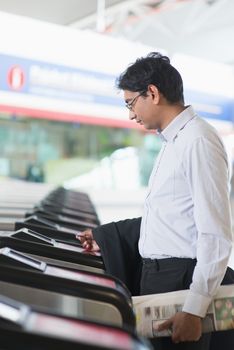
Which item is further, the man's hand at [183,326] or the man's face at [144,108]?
the man's face at [144,108]

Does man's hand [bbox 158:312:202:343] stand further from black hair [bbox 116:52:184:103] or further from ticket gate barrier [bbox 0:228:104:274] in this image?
black hair [bbox 116:52:184:103]

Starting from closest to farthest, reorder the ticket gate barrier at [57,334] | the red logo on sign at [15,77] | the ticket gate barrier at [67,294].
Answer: the ticket gate barrier at [57,334], the ticket gate barrier at [67,294], the red logo on sign at [15,77]

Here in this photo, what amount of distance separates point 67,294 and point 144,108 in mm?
689

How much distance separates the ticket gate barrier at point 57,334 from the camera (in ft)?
2.58

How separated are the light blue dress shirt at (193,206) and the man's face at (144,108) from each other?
0.19 feet

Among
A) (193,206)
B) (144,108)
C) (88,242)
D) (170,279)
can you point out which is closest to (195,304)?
(170,279)

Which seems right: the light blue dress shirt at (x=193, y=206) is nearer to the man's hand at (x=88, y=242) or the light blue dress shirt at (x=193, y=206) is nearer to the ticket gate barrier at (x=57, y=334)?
the man's hand at (x=88, y=242)

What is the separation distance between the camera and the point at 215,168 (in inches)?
57.0

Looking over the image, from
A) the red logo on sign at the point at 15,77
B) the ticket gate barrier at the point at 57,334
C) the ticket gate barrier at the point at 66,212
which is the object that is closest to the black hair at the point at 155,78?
the ticket gate barrier at the point at 57,334

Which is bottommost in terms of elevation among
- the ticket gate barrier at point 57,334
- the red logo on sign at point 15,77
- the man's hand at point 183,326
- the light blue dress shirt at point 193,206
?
the man's hand at point 183,326

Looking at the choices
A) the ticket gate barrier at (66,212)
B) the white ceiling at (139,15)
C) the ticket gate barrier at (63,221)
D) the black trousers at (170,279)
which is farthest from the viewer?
the white ceiling at (139,15)

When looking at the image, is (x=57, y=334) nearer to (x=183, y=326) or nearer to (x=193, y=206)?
(x=183, y=326)

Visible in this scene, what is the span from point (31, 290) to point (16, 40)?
132 inches

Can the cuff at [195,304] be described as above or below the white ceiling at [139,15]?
below
